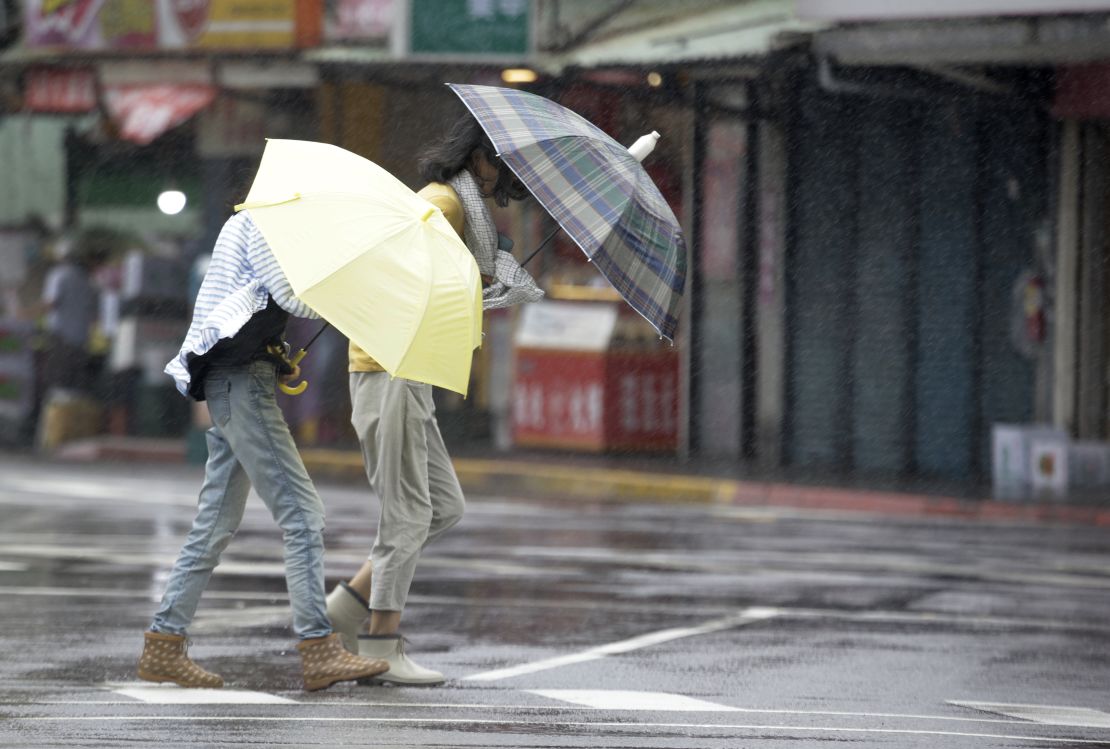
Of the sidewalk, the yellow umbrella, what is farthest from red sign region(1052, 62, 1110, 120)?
the yellow umbrella

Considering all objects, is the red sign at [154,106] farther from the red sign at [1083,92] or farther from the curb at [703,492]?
the red sign at [1083,92]

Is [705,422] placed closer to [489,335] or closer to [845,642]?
[489,335]

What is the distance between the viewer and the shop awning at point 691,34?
663 inches

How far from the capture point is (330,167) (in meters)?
6.32

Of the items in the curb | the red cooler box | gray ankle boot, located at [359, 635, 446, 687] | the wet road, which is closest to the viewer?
the wet road

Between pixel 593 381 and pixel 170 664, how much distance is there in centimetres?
1187

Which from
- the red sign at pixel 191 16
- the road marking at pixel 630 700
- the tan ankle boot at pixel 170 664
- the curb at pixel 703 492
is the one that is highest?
the red sign at pixel 191 16

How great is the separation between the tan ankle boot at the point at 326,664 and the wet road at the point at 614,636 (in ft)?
0.24

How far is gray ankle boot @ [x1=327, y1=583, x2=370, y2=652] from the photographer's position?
7.03m

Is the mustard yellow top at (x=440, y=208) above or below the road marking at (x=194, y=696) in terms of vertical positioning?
above

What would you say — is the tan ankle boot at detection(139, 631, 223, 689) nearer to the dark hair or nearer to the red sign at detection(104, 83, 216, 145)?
the dark hair

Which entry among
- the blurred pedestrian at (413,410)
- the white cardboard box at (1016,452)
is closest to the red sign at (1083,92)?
the white cardboard box at (1016,452)

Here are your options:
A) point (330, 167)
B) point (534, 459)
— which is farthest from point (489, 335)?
point (330, 167)

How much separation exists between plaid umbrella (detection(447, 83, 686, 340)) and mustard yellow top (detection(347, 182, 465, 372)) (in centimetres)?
40
